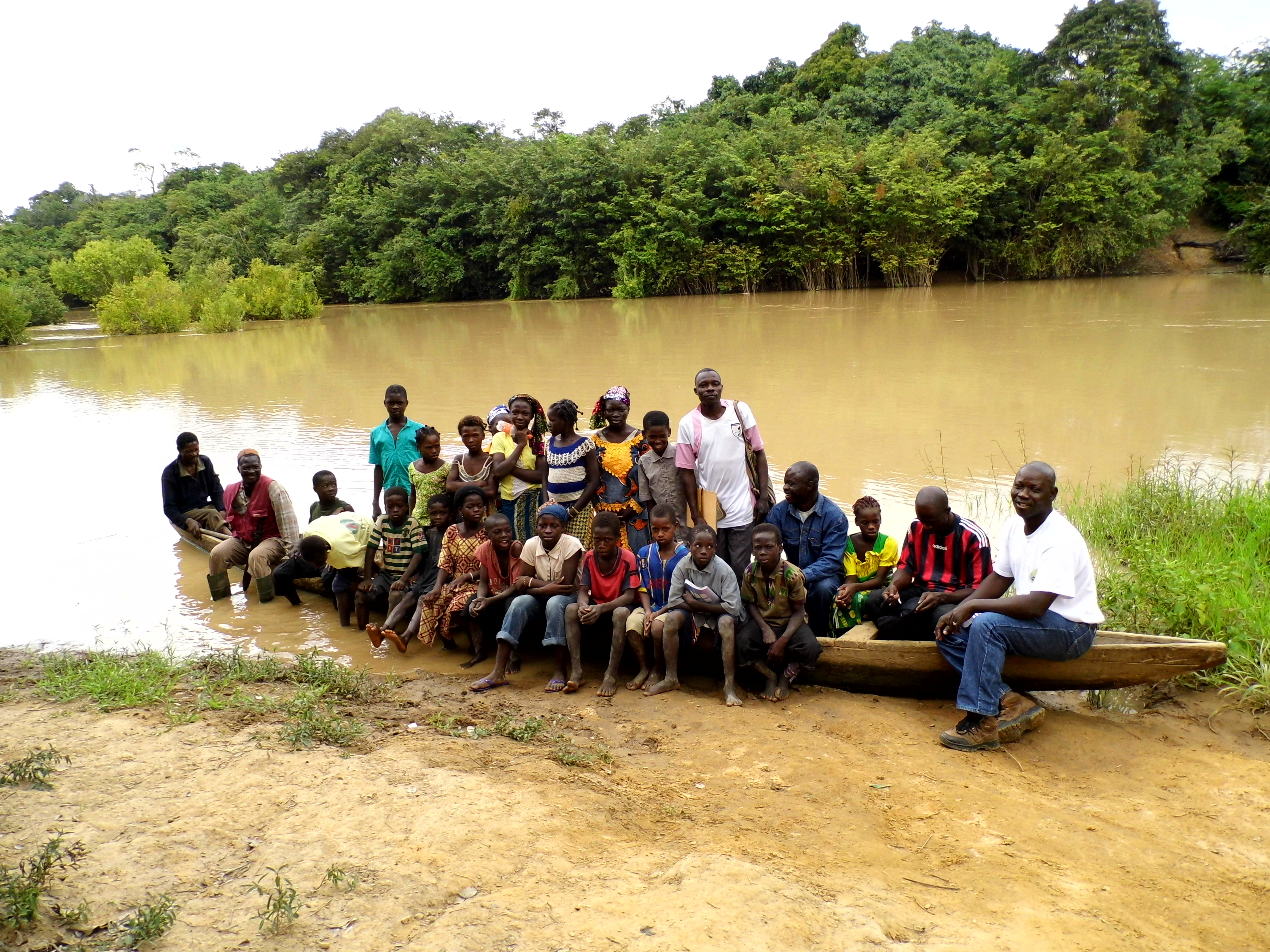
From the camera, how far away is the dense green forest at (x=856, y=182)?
28.6 metres

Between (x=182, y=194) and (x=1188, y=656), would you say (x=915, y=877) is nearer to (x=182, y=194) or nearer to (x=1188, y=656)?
(x=1188, y=656)

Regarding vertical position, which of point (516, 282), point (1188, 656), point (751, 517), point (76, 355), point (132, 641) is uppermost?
point (516, 282)

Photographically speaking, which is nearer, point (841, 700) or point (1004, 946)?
point (1004, 946)

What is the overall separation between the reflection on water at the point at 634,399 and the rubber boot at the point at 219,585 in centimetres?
19

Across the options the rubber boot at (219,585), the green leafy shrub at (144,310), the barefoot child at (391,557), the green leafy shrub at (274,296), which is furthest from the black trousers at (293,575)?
the green leafy shrub at (274,296)

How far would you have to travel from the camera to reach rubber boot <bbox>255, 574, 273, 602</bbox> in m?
6.52

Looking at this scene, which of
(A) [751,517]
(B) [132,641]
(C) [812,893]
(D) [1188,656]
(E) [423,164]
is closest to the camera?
(C) [812,893]

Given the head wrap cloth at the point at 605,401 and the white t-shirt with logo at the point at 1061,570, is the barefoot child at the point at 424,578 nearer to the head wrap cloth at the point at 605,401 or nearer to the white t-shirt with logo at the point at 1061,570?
the head wrap cloth at the point at 605,401

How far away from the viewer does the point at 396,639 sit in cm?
541

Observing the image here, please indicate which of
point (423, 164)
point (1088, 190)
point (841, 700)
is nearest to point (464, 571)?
point (841, 700)

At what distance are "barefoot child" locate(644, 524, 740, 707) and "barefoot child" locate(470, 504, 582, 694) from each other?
0.56 meters

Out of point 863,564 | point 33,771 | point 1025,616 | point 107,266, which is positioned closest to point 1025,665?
point 1025,616

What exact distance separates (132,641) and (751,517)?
4.24 m

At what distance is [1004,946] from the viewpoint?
243cm
